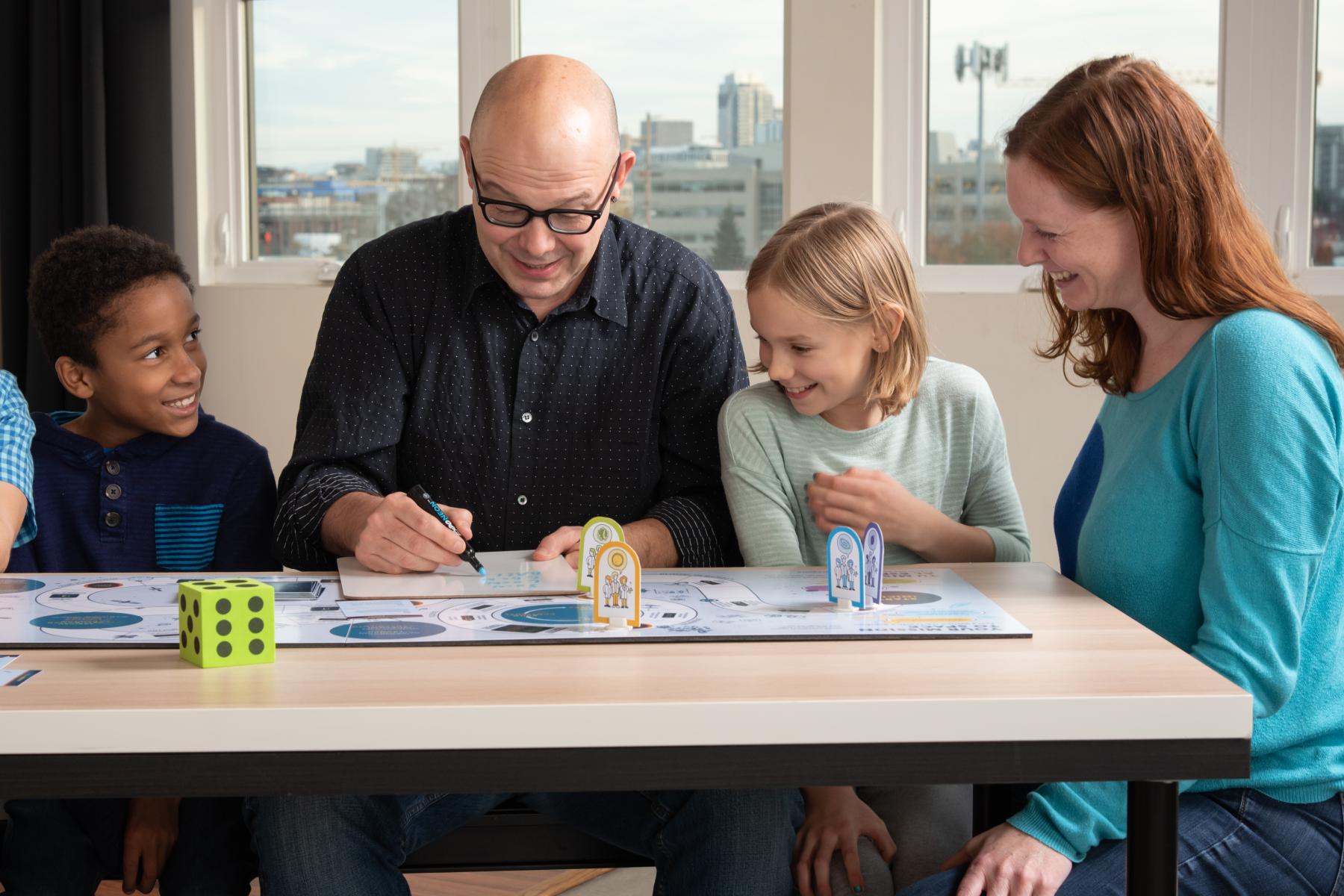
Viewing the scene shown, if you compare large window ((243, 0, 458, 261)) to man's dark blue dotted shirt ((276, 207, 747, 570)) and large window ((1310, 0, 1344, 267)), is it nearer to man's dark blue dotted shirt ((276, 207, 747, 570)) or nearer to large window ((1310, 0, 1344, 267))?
man's dark blue dotted shirt ((276, 207, 747, 570))

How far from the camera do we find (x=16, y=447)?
5.42 feet

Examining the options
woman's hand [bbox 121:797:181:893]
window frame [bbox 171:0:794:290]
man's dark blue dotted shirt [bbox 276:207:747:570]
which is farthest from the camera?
window frame [bbox 171:0:794:290]

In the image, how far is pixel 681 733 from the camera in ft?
3.07

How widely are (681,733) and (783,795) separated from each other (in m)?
0.46

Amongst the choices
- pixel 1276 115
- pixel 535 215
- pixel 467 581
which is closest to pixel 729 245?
pixel 1276 115

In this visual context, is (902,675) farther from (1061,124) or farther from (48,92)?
(48,92)

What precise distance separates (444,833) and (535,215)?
2.45 ft

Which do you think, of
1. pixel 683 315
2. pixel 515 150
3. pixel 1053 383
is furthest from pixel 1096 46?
pixel 515 150

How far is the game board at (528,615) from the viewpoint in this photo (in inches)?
44.7

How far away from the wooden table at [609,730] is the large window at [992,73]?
2440 mm

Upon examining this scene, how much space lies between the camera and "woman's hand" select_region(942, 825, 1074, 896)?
1.12 meters

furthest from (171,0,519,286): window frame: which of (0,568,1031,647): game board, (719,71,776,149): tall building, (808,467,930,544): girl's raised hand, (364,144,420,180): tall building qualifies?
(0,568,1031,647): game board

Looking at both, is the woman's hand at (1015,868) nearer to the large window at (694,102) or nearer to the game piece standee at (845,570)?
the game piece standee at (845,570)

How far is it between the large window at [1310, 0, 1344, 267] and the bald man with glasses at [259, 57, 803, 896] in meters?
1.86
